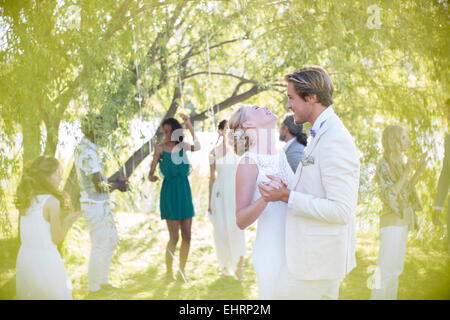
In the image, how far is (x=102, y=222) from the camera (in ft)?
11.3

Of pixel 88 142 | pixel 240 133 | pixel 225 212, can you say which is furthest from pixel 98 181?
pixel 240 133

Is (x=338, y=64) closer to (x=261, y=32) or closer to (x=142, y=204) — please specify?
(x=261, y=32)

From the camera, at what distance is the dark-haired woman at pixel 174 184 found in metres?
3.60

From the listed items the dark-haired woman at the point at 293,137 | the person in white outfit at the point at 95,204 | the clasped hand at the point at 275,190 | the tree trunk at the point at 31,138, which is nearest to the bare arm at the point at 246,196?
the clasped hand at the point at 275,190

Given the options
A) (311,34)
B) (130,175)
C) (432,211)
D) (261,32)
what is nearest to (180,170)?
(130,175)

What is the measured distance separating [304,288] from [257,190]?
22.1 inches

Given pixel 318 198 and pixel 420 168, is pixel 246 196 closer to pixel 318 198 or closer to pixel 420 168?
pixel 318 198

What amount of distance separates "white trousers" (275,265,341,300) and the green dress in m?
1.74

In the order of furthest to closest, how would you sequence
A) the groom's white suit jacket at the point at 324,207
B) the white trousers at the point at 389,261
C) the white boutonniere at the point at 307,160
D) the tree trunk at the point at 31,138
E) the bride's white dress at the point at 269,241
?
the white trousers at the point at 389,261 → the tree trunk at the point at 31,138 → the bride's white dress at the point at 269,241 → the white boutonniere at the point at 307,160 → the groom's white suit jacket at the point at 324,207

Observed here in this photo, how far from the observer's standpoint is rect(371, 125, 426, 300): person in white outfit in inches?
136

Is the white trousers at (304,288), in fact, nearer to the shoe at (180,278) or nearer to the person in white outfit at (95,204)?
the shoe at (180,278)

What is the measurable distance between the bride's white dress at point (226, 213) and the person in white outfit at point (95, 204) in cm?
99

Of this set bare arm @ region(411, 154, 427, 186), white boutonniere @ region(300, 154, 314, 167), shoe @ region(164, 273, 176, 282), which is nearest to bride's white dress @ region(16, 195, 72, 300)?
shoe @ region(164, 273, 176, 282)
